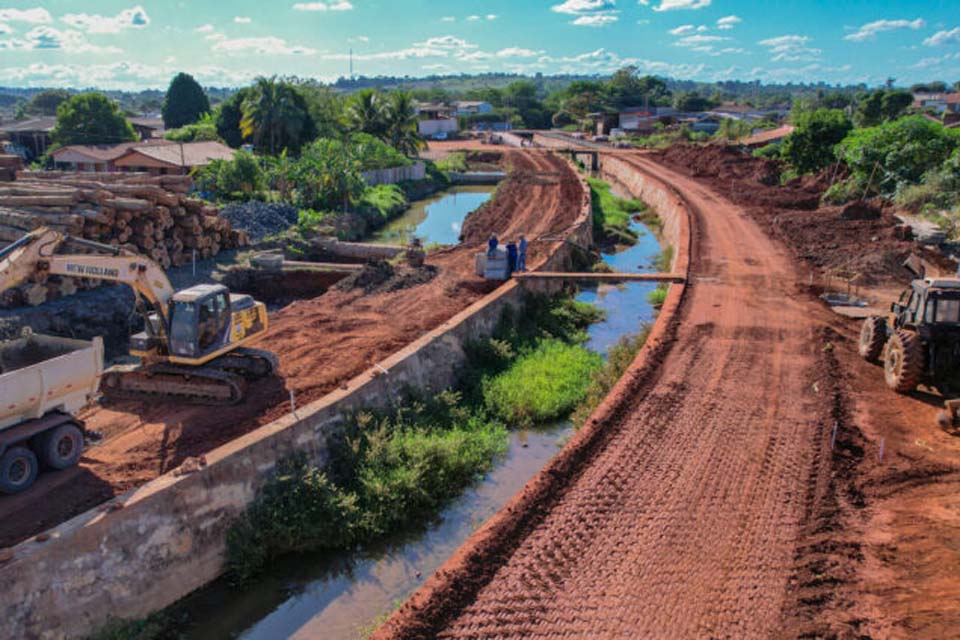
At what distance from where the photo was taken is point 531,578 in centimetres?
968

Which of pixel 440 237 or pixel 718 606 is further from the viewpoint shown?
pixel 440 237

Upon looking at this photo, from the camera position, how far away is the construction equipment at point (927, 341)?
13.7 meters

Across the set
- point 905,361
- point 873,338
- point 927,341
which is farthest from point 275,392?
point 873,338

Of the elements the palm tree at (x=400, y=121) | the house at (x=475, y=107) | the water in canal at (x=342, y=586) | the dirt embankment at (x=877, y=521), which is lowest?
the water in canal at (x=342, y=586)

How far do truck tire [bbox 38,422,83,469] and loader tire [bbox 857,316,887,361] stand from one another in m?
16.2

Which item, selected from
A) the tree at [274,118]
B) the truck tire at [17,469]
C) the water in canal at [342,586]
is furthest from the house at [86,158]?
the water in canal at [342,586]

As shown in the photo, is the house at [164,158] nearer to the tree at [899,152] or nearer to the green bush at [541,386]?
the green bush at [541,386]

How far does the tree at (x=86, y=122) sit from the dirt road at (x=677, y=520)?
52.0 metres

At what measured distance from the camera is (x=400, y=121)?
55.2 m

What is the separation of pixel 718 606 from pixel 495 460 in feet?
20.7

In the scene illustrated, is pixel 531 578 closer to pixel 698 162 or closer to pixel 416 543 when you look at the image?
pixel 416 543

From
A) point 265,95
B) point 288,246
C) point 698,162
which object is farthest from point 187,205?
point 698,162

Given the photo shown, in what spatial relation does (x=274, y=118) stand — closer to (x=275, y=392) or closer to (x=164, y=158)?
(x=164, y=158)

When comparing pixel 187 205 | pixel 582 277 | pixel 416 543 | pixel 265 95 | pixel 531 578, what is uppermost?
pixel 265 95
